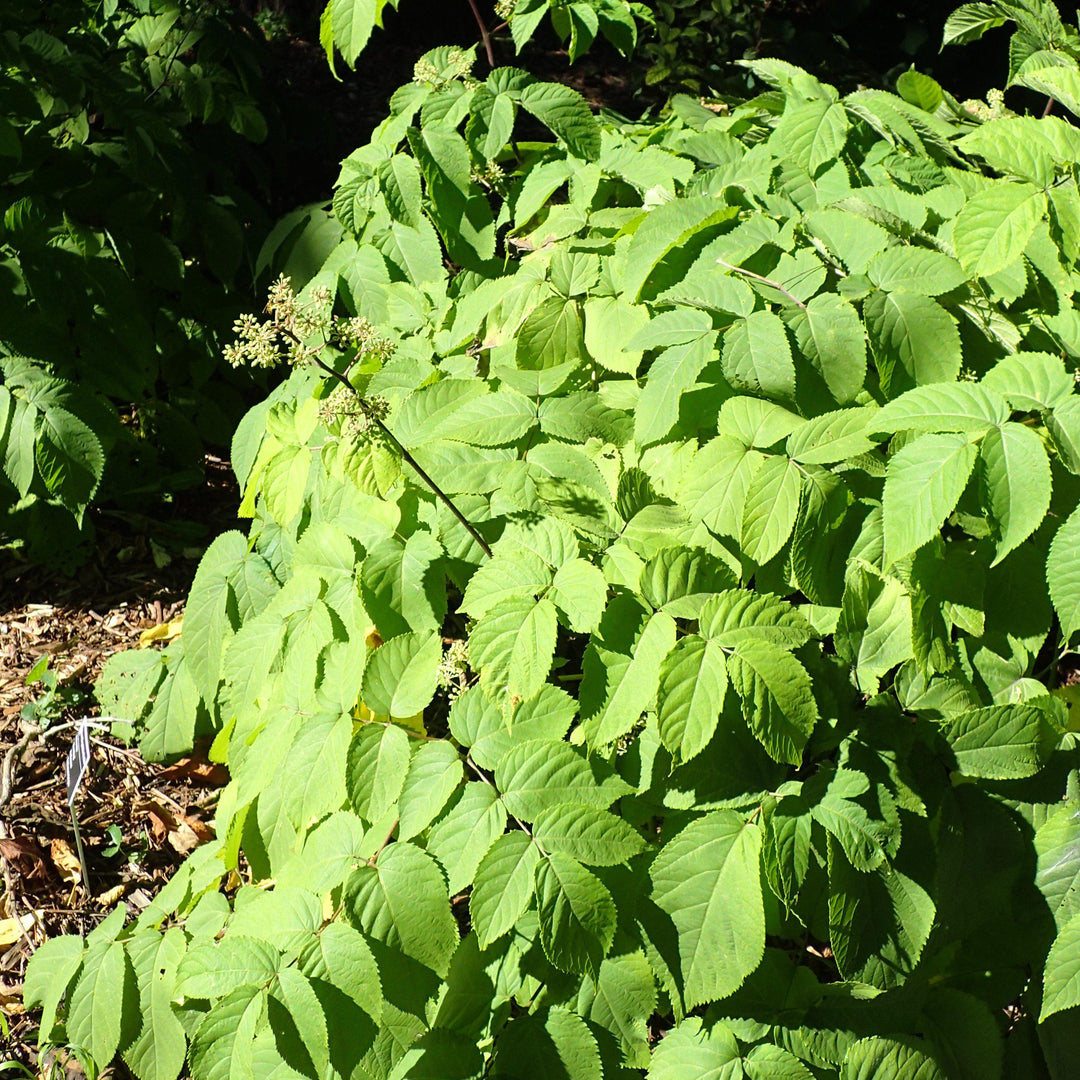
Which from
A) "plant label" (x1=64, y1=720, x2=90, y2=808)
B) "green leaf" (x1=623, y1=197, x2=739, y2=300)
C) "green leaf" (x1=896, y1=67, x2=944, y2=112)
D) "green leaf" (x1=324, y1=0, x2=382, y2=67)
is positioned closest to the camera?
"green leaf" (x1=623, y1=197, x2=739, y2=300)

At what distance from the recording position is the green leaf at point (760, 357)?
1.43 m

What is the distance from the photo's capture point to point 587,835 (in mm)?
1312

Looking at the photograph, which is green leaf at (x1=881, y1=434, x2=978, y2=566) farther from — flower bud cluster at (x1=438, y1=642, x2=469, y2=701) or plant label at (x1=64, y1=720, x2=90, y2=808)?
plant label at (x1=64, y1=720, x2=90, y2=808)

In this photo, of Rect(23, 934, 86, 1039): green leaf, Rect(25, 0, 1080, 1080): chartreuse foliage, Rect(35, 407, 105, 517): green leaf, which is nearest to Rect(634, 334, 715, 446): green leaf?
Rect(25, 0, 1080, 1080): chartreuse foliage

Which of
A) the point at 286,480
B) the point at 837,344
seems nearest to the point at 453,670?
the point at 286,480

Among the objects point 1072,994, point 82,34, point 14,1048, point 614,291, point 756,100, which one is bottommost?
point 14,1048

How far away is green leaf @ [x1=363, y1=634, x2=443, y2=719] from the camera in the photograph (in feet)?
4.80

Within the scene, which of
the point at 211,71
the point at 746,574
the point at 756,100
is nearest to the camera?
the point at 746,574

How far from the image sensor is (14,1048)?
2244 millimetres

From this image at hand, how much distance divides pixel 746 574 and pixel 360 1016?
0.83 meters

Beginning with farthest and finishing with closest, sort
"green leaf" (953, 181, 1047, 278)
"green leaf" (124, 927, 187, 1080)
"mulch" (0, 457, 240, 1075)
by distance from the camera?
"mulch" (0, 457, 240, 1075)
"green leaf" (124, 927, 187, 1080)
"green leaf" (953, 181, 1047, 278)

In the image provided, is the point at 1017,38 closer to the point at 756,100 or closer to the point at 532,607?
the point at 756,100

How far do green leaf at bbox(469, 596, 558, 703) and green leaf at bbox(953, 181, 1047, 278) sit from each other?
794 millimetres

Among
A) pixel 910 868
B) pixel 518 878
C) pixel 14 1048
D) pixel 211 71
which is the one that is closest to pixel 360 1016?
pixel 518 878
